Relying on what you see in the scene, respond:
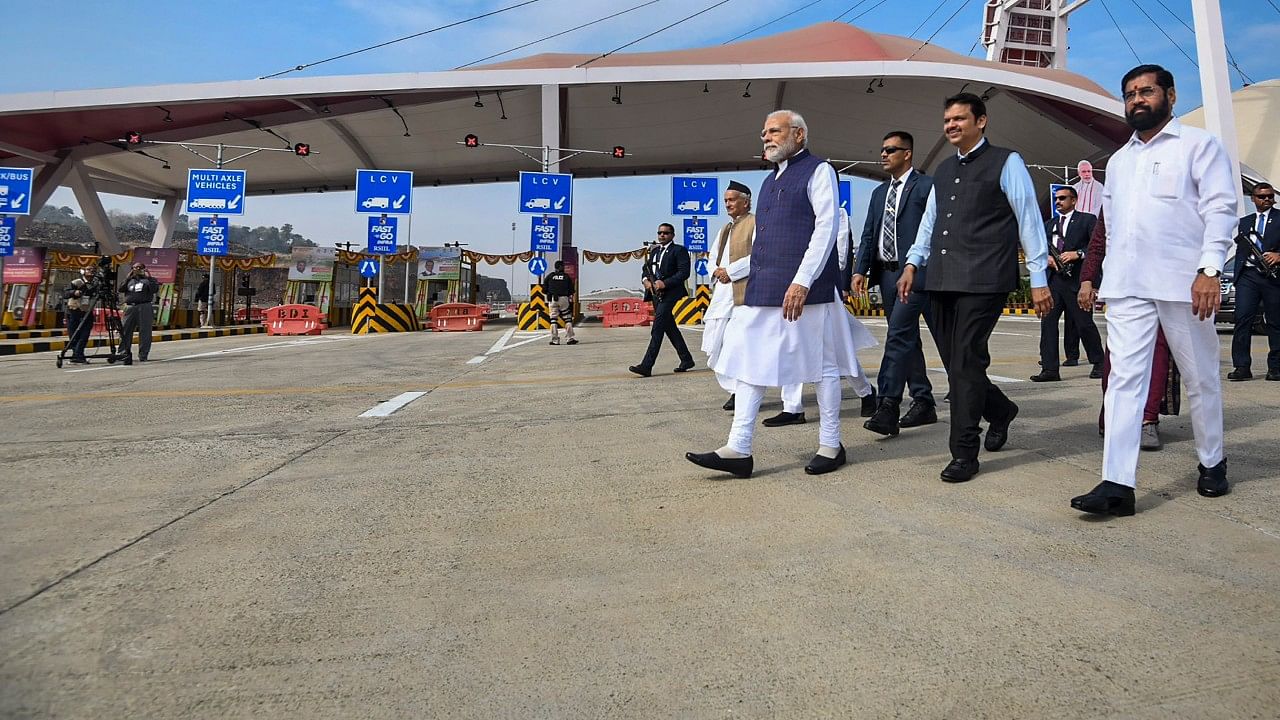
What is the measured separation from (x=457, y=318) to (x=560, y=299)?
1135cm

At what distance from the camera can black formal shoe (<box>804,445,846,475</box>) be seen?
130 inches

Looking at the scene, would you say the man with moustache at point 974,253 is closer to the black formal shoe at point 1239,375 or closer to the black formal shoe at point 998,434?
the black formal shoe at point 998,434

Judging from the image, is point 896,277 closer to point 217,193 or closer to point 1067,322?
point 1067,322

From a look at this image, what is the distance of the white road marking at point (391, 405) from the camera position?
523 centimetres

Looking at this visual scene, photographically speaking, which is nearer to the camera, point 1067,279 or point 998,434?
point 998,434

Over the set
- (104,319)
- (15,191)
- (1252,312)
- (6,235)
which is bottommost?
(104,319)

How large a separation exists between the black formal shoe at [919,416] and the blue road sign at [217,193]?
23.6 meters

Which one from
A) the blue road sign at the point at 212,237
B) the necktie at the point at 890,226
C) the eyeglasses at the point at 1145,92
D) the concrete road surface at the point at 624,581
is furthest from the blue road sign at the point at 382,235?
the eyeglasses at the point at 1145,92

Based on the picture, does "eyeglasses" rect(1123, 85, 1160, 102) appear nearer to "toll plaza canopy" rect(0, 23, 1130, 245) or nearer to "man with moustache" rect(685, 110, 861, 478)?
"man with moustache" rect(685, 110, 861, 478)

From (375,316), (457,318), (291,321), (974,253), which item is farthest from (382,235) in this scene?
(974,253)

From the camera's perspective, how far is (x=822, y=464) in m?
3.30

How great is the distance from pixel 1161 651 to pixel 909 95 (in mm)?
29307

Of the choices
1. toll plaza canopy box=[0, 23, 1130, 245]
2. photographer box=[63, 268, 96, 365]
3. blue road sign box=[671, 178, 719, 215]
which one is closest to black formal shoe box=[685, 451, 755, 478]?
photographer box=[63, 268, 96, 365]

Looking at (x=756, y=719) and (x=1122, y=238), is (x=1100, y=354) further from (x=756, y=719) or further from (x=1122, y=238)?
(x=756, y=719)
